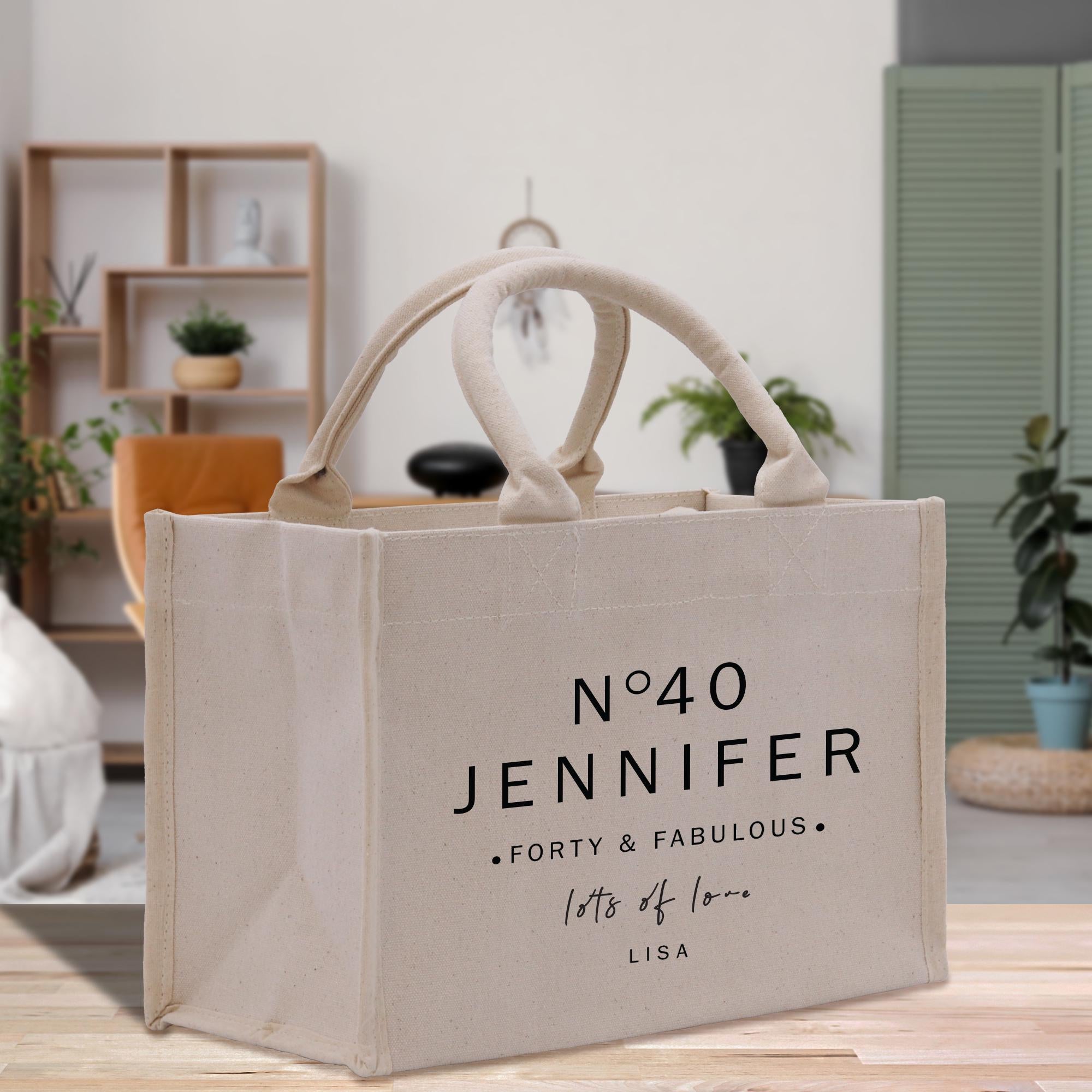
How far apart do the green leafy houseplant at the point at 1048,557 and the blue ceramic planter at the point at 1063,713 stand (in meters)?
0.06

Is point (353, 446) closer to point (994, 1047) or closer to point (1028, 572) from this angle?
point (1028, 572)

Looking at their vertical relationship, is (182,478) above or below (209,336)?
below

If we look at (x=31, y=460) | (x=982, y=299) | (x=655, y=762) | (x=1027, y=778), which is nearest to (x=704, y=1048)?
(x=655, y=762)

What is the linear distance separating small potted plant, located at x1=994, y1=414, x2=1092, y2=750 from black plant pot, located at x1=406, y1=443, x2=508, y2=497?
1521mm

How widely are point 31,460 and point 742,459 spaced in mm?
2110

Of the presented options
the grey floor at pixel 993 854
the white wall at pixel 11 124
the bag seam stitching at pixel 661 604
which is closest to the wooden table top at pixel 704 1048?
the bag seam stitching at pixel 661 604

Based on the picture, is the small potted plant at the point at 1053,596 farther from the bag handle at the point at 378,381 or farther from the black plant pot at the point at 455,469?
the bag handle at the point at 378,381

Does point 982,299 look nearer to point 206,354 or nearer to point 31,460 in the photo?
point 206,354

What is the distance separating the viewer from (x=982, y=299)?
13.7ft

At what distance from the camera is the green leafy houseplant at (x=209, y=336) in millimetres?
4012

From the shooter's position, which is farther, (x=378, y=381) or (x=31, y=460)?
(x=31, y=460)

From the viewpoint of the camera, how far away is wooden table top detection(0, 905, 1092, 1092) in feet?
1.62

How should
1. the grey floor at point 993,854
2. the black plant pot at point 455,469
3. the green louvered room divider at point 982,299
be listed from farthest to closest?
the green louvered room divider at point 982,299
the black plant pot at point 455,469
the grey floor at point 993,854

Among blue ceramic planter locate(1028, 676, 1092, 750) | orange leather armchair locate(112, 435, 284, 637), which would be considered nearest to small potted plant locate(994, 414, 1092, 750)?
blue ceramic planter locate(1028, 676, 1092, 750)
